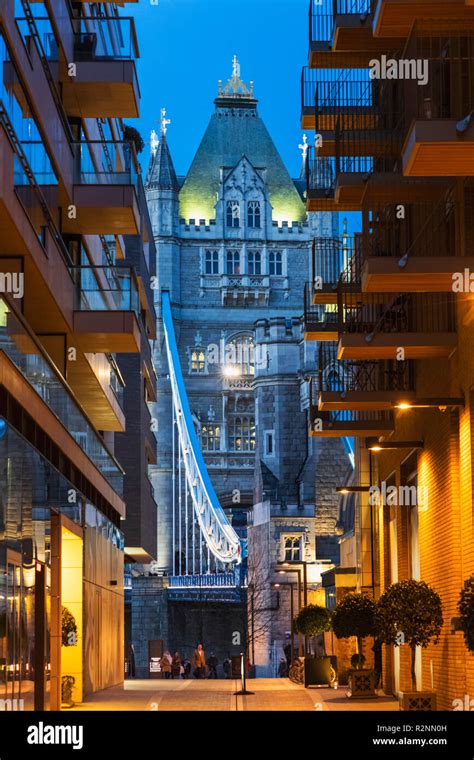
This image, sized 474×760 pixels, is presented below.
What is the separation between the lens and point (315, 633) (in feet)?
120

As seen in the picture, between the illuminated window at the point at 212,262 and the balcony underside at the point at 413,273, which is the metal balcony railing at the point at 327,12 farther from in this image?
the illuminated window at the point at 212,262

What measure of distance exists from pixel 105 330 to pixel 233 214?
9443 centimetres

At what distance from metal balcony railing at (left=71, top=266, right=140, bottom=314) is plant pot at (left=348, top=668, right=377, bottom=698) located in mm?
7810

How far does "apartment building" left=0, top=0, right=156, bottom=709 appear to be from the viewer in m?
17.2

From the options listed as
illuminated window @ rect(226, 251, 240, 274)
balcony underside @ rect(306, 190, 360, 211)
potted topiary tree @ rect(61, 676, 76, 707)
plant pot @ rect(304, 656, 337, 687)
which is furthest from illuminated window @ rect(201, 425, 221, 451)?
potted topiary tree @ rect(61, 676, 76, 707)

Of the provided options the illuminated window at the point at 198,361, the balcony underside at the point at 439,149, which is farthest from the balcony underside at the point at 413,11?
the illuminated window at the point at 198,361

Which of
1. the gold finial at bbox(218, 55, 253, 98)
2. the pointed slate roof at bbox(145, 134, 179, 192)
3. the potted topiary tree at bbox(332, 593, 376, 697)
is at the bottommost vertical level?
the potted topiary tree at bbox(332, 593, 376, 697)

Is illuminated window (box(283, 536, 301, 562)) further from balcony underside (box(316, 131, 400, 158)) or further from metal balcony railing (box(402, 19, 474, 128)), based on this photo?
metal balcony railing (box(402, 19, 474, 128))

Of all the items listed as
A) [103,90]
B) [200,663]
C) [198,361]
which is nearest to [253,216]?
[198,361]

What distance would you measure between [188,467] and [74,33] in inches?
2512

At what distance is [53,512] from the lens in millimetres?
21500

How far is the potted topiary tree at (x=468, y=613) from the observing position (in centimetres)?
1666

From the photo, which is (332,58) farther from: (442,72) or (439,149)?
(439,149)
